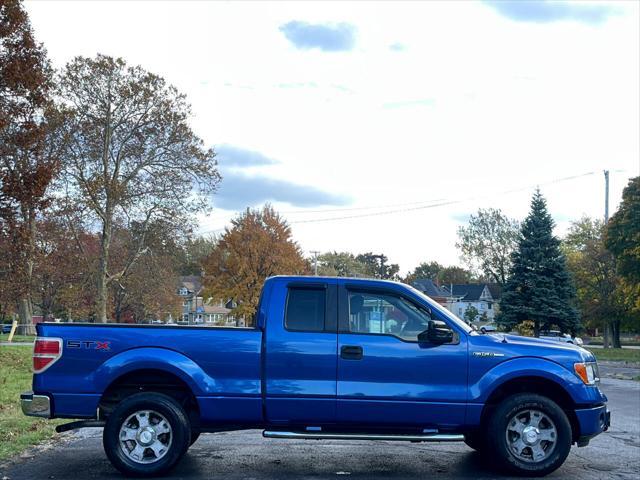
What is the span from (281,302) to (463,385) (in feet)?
6.70

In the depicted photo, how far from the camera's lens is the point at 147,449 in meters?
7.11

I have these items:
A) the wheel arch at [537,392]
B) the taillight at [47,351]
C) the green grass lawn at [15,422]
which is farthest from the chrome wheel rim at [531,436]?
the green grass lawn at [15,422]

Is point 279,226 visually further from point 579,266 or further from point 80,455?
point 80,455

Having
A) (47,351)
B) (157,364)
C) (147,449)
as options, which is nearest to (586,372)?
(157,364)

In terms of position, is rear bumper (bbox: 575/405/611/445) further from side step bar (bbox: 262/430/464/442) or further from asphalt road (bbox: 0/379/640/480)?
side step bar (bbox: 262/430/464/442)

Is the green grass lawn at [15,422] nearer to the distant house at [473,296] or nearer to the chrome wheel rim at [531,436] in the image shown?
the chrome wheel rim at [531,436]

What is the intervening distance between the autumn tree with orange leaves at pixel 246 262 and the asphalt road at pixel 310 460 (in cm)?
3980

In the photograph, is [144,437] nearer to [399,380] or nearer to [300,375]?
[300,375]

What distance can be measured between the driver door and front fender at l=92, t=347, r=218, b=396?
4.46 feet

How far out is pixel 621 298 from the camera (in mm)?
50562

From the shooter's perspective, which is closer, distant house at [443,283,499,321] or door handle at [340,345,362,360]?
door handle at [340,345,362,360]

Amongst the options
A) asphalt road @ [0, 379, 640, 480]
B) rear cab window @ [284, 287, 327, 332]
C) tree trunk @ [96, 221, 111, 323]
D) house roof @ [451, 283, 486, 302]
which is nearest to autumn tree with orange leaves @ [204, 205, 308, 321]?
tree trunk @ [96, 221, 111, 323]

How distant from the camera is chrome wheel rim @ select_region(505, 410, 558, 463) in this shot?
24.1ft

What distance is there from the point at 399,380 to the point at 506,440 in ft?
4.18
